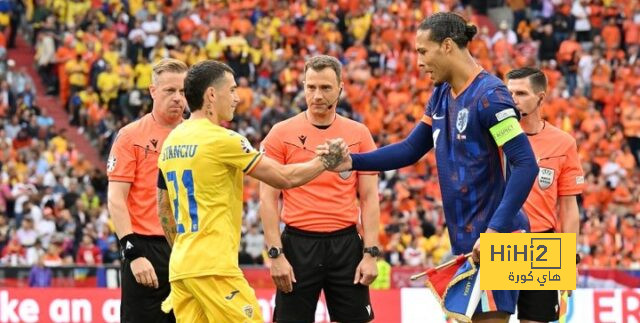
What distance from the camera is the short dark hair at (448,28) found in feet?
28.5

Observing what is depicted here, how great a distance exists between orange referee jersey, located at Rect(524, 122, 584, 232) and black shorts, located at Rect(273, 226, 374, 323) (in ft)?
4.49

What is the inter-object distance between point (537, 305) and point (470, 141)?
2369 mm

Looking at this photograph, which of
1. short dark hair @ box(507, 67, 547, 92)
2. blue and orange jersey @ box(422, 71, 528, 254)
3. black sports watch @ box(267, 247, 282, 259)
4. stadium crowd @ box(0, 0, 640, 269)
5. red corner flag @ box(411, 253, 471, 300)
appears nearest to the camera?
blue and orange jersey @ box(422, 71, 528, 254)

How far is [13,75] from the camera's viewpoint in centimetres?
2741

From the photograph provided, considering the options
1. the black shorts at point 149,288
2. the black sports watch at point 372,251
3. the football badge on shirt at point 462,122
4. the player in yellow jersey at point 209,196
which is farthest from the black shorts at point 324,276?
the football badge on shirt at point 462,122

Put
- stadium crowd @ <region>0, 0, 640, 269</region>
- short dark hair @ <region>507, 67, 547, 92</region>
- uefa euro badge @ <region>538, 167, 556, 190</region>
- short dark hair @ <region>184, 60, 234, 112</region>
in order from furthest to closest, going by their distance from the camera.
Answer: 1. stadium crowd @ <region>0, 0, 640, 269</region>
2. uefa euro badge @ <region>538, 167, 556, 190</region>
3. short dark hair @ <region>507, 67, 547, 92</region>
4. short dark hair @ <region>184, 60, 234, 112</region>

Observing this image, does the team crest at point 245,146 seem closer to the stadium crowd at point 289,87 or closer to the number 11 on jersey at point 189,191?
the number 11 on jersey at point 189,191

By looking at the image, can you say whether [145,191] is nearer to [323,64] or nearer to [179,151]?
[323,64]

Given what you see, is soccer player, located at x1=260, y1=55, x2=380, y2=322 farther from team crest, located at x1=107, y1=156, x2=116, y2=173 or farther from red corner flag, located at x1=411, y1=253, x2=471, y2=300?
red corner flag, located at x1=411, y1=253, x2=471, y2=300

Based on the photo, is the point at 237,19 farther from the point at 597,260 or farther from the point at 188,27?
the point at 597,260

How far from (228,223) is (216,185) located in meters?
0.25

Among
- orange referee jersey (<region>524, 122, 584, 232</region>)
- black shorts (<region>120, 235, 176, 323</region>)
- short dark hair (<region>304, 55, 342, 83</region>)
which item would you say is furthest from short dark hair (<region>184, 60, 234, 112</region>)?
orange referee jersey (<region>524, 122, 584, 232</region>)

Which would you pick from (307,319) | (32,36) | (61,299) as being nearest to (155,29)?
(32,36)

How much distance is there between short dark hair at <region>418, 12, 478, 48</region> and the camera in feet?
28.5
